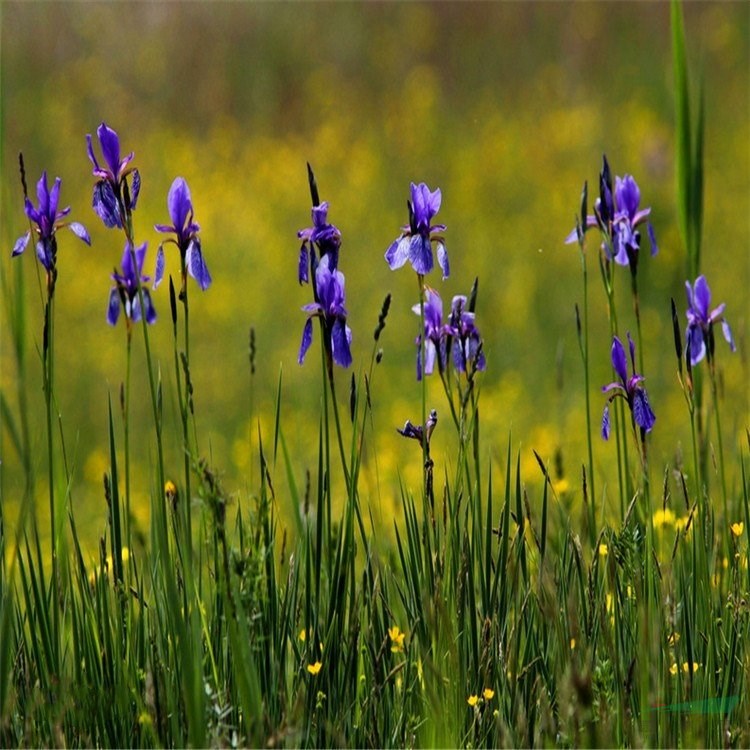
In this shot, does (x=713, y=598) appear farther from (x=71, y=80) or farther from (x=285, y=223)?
(x=71, y=80)

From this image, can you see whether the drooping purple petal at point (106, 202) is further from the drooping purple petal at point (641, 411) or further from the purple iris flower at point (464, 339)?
the drooping purple petal at point (641, 411)

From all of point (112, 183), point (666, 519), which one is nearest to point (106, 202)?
point (112, 183)

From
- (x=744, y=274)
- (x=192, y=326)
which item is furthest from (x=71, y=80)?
(x=744, y=274)

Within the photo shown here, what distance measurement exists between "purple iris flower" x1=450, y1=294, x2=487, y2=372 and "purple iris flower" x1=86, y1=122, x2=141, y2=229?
2.02 feet

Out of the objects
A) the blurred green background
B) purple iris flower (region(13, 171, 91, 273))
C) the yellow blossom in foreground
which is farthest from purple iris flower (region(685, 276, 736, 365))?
the blurred green background

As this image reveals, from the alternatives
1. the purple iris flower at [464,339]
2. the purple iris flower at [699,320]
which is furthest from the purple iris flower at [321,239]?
the purple iris flower at [699,320]

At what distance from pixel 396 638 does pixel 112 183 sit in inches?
37.8

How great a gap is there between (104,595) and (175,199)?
0.69 m

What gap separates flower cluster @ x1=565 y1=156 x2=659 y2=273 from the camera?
2.24 m

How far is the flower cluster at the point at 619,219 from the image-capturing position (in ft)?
7.35

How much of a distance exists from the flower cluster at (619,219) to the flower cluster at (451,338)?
10.3 inches

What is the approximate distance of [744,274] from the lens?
24.3 feet

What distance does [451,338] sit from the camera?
2.28m

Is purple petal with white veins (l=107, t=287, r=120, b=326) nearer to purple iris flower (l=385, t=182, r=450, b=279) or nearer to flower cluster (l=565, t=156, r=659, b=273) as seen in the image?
purple iris flower (l=385, t=182, r=450, b=279)
